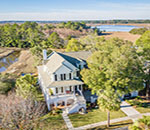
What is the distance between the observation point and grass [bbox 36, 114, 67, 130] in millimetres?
21747

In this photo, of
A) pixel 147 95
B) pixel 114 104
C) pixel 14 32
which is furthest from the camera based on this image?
pixel 14 32

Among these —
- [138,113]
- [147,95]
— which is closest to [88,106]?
[138,113]

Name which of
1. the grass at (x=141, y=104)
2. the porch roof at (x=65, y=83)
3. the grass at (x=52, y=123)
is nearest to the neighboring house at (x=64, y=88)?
the porch roof at (x=65, y=83)

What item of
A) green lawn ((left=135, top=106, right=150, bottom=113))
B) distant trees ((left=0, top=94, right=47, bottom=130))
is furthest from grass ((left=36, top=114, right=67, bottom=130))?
green lawn ((left=135, top=106, right=150, bottom=113))

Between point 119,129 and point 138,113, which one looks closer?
point 119,129

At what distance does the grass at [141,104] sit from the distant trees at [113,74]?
15.3 ft

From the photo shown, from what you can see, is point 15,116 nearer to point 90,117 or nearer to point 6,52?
point 90,117

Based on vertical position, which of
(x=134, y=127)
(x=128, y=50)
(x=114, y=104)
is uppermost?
(x=128, y=50)

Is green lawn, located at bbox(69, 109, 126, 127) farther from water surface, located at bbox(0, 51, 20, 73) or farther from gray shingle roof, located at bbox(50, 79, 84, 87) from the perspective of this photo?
water surface, located at bbox(0, 51, 20, 73)

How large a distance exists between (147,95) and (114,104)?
1299 centimetres

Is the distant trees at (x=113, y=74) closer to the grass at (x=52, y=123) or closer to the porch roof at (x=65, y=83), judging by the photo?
the porch roof at (x=65, y=83)

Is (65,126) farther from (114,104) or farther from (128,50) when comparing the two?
(128,50)

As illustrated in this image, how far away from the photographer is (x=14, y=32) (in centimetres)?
9325

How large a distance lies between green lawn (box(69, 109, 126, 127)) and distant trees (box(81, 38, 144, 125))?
402cm
